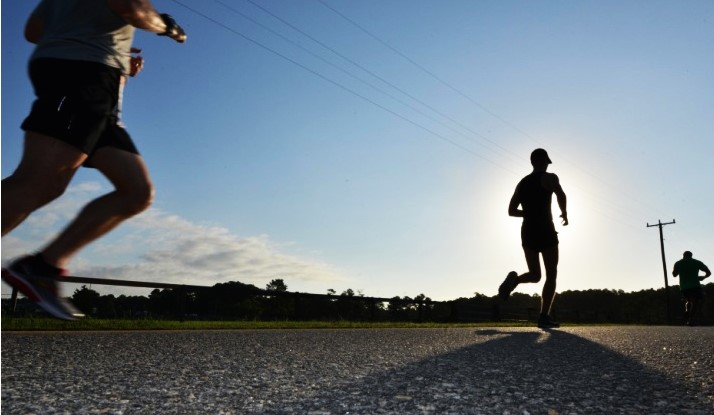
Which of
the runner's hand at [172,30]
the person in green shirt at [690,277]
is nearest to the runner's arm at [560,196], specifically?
the runner's hand at [172,30]

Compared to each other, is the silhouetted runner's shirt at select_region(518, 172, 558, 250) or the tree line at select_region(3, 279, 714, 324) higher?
the silhouetted runner's shirt at select_region(518, 172, 558, 250)

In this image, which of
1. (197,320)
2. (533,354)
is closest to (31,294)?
(533,354)

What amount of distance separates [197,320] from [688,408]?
8.33m

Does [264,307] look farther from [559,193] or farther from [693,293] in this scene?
[693,293]

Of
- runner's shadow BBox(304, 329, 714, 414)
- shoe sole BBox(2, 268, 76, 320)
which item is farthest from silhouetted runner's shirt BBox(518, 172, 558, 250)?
shoe sole BBox(2, 268, 76, 320)

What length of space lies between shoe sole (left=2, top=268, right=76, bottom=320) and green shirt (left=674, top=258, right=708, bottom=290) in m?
15.0

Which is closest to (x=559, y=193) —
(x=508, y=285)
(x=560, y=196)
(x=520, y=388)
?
(x=560, y=196)

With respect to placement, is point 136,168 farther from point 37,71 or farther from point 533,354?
point 533,354

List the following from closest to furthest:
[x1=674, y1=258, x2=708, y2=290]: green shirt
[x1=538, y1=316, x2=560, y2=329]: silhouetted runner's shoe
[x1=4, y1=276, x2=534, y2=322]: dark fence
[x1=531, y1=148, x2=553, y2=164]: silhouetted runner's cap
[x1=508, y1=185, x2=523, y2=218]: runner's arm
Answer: [x1=531, y1=148, x2=553, y2=164]: silhouetted runner's cap
[x1=508, y1=185, x2=523, y2=218]: runner's arm
[x1=538, y1=316, x2=560, y2=329]: silhouetted runner's shoe
[x1=4, y1=276, x2=534, y2=322]: dark fence
[x1=674, y1=258, x2=708, y2=290]: green shirt

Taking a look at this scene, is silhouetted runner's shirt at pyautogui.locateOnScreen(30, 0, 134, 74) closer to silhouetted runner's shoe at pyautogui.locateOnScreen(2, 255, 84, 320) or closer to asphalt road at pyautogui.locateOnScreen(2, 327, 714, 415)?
silhouetted runner's shoe at pyautogui.locateOnScreen(2, 255, 84, 320)

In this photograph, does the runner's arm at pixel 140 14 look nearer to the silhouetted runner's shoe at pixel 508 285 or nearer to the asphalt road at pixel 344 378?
the asphalt road at pixel 344 378

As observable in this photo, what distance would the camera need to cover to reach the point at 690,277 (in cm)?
1423

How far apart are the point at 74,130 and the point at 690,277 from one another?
1533cm

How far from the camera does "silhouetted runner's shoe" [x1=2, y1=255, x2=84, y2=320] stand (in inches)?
99.9
